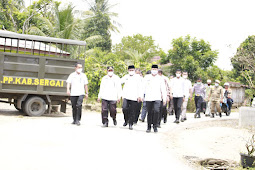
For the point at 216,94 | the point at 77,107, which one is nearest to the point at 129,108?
the point at 77,107

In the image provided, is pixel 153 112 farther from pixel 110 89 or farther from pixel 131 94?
pixel 110 89

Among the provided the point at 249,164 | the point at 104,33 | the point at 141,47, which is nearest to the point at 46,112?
the point at 249,164

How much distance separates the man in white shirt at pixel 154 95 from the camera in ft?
36.2

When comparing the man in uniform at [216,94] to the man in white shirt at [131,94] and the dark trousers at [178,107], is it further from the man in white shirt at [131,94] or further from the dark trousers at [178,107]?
the man in white shirt at [131,94]

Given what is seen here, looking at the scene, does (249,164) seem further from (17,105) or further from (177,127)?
(17,105)

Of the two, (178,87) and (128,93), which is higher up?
(178,87)

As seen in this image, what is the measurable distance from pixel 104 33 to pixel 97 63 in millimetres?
20363

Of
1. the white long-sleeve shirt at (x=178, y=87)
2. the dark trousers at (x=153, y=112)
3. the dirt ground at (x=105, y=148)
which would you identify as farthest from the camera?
the white long-sleeve shirt at (x=178, y=87)

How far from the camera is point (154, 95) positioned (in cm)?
1109

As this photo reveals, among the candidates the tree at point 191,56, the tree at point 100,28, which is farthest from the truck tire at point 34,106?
the tree at point 100,28

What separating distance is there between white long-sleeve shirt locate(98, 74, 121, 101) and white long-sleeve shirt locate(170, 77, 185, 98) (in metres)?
3.26

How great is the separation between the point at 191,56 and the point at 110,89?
23.7 metres

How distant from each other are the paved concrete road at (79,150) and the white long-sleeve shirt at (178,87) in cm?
442

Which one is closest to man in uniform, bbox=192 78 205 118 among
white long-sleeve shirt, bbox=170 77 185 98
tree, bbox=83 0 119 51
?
white long-sleeve shirt, bbox=170 77 185 98
